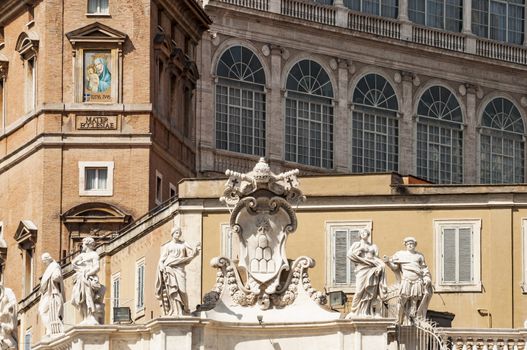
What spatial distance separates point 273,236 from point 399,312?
3.21 meters

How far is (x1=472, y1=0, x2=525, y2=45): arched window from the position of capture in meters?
143

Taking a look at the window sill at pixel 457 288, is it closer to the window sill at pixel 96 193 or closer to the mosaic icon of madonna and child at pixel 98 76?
the window sill at pixel 96 193

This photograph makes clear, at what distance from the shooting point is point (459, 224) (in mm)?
96062

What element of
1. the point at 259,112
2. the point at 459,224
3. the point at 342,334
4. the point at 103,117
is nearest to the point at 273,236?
the point at 342,334

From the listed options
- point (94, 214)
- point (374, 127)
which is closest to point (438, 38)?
point (374, 127)

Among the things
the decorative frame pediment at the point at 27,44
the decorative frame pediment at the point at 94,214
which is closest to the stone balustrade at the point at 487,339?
the decorative frame pediment at the point at 94,214

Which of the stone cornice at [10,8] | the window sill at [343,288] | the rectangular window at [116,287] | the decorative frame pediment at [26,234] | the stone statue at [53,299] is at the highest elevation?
the stone cornice at [10,8]

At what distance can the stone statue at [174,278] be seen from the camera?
238 ft

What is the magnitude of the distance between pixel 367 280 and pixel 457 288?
23.6 m

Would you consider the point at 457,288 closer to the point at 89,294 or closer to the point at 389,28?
the point at 89,294

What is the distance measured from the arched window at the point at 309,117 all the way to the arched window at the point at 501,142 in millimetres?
9171

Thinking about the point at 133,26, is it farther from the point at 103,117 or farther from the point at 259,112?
the point at 259,112

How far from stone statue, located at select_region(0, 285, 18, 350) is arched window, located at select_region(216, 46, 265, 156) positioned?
52.5 meters

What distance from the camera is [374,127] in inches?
5399
